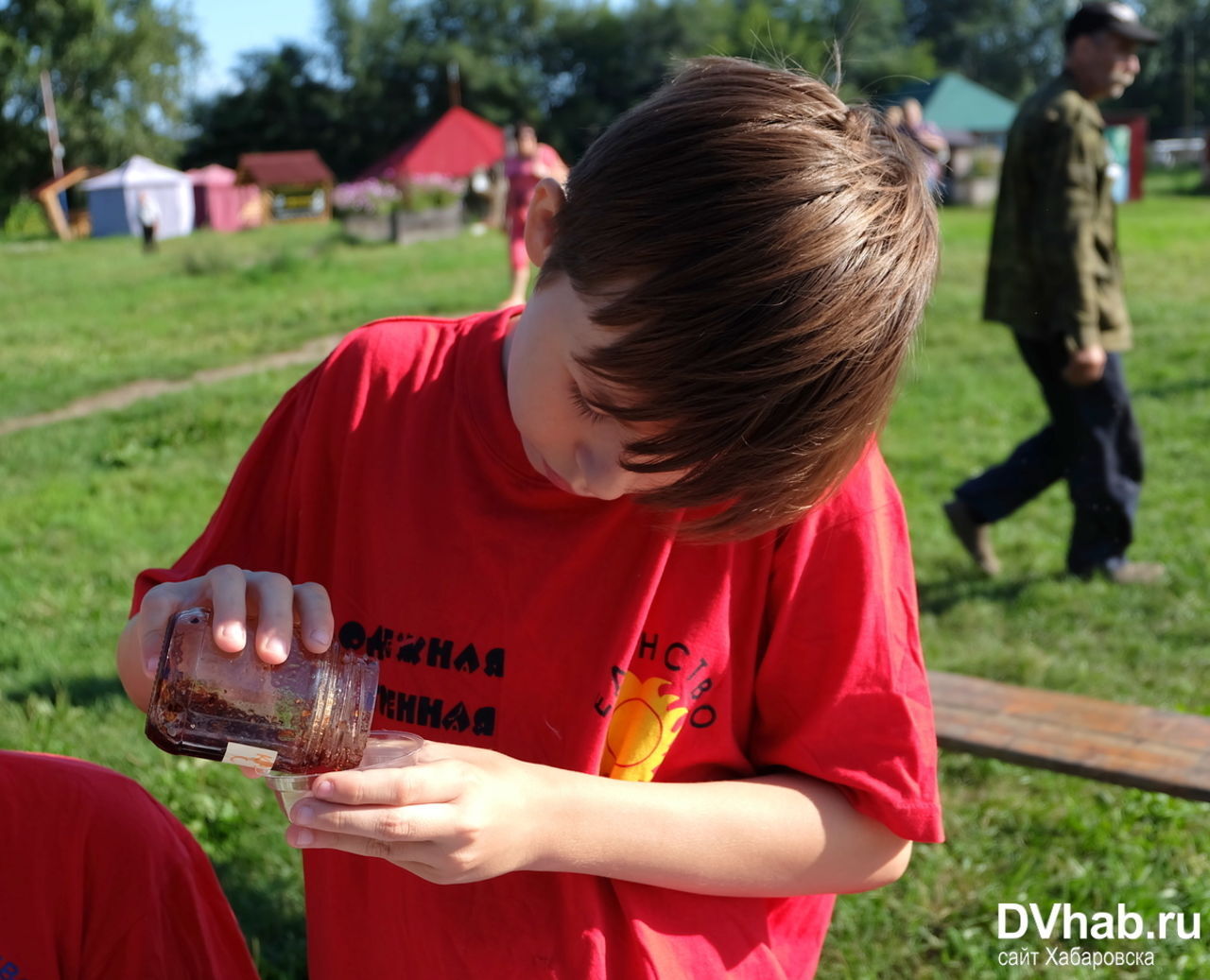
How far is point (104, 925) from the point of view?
4.29 ft

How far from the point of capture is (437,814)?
3.57ft

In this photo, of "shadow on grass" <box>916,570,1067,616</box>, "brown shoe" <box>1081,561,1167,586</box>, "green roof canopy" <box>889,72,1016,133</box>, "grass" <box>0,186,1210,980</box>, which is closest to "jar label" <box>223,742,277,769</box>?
"grass" <box>0,186,1210,980</box>

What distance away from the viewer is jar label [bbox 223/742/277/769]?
1.12m

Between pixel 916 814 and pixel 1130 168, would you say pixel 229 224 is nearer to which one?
pixel 1130 168

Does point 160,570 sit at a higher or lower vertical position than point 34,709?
higher

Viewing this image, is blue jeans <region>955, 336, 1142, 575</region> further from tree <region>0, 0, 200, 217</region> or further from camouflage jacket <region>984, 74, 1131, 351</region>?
tree <region>0, 0, 200, 217</region>

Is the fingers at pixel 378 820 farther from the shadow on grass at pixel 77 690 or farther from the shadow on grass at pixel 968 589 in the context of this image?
the shadow on grass at pixel 968 589

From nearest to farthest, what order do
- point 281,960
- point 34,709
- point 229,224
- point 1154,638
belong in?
point 281,960 → point 34,709 → point 1154,638 → point 229,224

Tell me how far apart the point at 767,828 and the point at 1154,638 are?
11.4 feet

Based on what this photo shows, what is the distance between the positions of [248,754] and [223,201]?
45562mm

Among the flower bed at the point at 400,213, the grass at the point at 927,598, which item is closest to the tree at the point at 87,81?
the flower bed at the point at 400,213

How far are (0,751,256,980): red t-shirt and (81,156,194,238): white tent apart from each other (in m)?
39.5

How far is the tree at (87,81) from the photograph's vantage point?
45.9 m

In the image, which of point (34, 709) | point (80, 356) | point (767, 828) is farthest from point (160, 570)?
point (80, 356)
